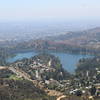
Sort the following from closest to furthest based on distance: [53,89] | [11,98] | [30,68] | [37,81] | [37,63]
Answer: [11,98] → [53,89] → [37,81] → [30,68] → [37,63]

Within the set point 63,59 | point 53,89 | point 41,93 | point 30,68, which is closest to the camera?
point 41,93

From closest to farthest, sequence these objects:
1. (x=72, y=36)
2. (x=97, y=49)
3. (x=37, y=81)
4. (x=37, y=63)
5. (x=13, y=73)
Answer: (x=37, y=81), (x=13, y=73), (x=37, y=63), (x=97, y=49), (x=72, y=36)

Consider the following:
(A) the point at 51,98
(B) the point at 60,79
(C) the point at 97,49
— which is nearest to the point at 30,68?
Answer: (B) the point at 60,79

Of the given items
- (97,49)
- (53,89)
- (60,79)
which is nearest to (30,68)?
(60,79)

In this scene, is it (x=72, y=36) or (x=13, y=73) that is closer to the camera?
(x=13, y=73)

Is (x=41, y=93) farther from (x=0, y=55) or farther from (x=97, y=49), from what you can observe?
(x=97, y=49)

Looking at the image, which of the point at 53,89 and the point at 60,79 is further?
the point at 60,79

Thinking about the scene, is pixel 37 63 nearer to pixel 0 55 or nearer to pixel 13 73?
pixel 13 73

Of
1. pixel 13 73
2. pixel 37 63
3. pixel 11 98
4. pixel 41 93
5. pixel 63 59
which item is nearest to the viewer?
pixel 11 98
